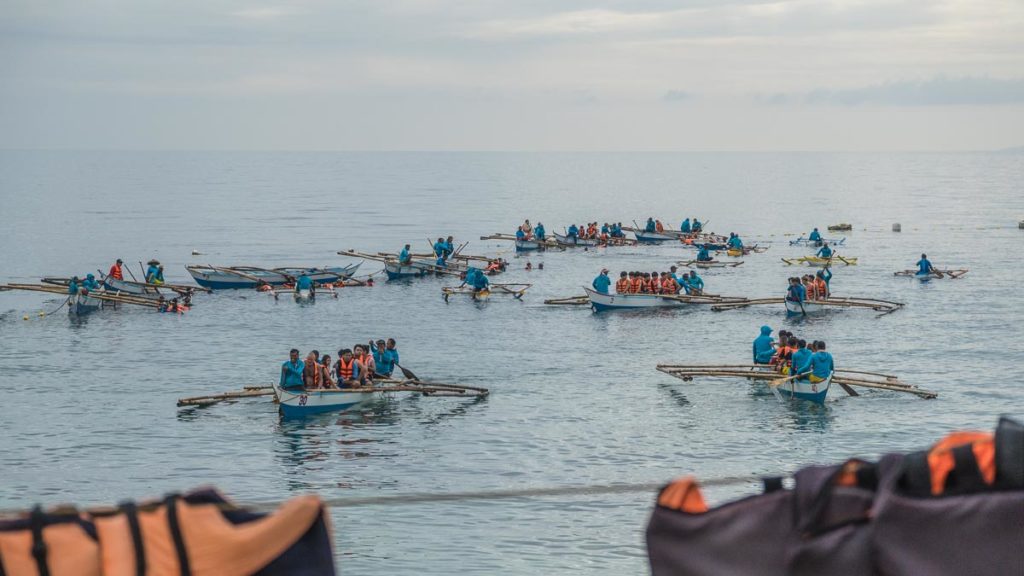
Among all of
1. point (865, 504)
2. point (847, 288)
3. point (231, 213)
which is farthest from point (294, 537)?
point (231, 213)

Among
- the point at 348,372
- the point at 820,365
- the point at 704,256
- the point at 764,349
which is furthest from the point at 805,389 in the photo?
the point at 704,256

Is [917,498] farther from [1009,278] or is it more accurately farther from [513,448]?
[1009,278]

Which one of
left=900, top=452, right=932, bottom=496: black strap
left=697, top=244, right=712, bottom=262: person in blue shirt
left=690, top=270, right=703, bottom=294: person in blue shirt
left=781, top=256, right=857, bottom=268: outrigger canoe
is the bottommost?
left=690, top=270, right=703, bottom=294: person in blue shirt

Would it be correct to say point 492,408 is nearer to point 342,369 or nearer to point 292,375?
point 342,369

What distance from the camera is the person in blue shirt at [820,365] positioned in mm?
39531

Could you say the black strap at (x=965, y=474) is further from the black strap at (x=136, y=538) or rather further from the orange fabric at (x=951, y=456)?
the black strap at (x=136, y=538)

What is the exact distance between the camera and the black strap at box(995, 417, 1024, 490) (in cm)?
338

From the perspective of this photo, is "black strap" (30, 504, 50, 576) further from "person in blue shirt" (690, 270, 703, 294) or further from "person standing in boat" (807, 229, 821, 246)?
"person standing in boat" (807, 229, 821, 246)

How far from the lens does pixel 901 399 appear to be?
139 ft

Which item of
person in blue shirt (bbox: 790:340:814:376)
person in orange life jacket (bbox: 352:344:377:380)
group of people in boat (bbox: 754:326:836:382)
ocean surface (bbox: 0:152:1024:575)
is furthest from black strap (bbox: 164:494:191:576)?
person in blue shirt (bbox: 790:340:814:376)

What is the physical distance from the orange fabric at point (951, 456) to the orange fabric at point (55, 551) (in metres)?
2.59

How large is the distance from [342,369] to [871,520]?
36912 millimetres

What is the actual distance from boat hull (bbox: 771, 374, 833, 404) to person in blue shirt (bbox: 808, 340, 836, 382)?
175 millimetres

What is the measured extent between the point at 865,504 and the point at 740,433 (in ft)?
115
